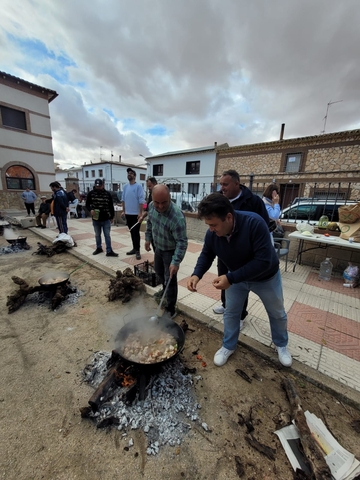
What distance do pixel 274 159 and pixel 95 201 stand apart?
18.2 meters

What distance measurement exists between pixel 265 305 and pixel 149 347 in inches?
51.8

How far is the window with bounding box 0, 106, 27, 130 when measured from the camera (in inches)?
529

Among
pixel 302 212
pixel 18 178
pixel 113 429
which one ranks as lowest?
pixel 113 429

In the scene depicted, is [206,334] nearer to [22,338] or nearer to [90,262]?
[22,338]

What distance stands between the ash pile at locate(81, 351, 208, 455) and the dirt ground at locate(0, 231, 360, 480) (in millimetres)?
51

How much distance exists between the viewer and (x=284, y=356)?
2219mm

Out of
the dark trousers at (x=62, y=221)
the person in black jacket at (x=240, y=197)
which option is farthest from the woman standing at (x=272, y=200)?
the dark trousers at (x=62, y=221)

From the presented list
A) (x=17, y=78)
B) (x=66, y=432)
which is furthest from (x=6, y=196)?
(x=66, y=432)

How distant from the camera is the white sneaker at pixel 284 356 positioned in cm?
218

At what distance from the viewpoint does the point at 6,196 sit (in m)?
13.8

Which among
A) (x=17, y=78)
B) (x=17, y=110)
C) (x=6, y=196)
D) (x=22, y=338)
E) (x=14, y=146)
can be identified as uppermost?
(x=17, y=78)

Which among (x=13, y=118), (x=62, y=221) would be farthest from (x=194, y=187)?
(x=62, y=221)

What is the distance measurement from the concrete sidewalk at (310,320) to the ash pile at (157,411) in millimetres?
1040

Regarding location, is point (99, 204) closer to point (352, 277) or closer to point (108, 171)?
point (352, 277)
